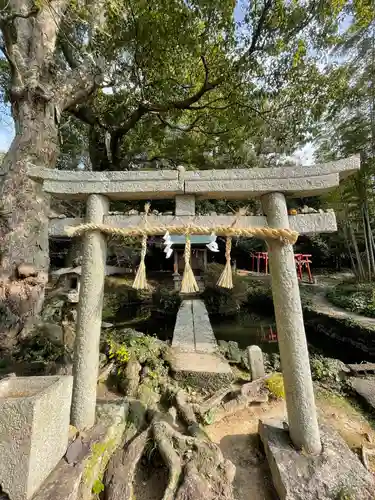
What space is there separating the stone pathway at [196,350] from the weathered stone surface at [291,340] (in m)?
2.11

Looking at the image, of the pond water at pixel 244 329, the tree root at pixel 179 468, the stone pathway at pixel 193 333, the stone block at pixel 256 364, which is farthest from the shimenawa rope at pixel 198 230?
the pond water at pixel 244 329

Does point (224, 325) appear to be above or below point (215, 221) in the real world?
below

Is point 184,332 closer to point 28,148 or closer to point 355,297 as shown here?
point 28,148

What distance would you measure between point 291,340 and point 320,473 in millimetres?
1073

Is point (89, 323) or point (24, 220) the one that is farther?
point (24, 220)

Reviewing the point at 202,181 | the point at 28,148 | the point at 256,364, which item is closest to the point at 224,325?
the point at 256,364

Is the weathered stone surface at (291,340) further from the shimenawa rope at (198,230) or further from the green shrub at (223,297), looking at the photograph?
the green shrub at (223,297)

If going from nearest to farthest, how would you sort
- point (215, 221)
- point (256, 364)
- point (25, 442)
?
point (25, 442) < point (215, 221) < point (256, 364)

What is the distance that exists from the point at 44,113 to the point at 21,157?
1.02 m

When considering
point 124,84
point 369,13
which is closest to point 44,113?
point 124,84

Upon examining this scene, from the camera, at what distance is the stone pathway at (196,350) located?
4.45m

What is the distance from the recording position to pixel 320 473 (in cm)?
204

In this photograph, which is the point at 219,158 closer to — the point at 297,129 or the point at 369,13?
the point at 297,129

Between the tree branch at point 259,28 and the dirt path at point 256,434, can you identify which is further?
the tree branch at point 259,28
